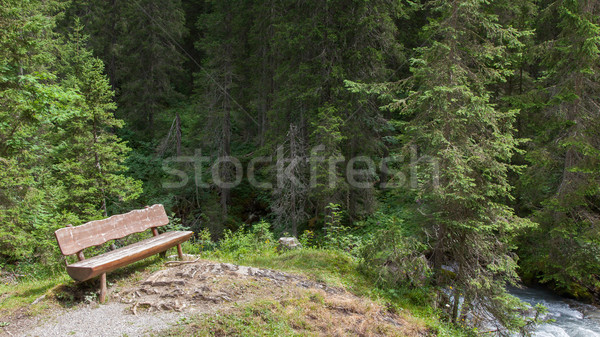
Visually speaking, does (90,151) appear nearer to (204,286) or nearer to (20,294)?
(20,294)

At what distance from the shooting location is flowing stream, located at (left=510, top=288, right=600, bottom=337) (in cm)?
815

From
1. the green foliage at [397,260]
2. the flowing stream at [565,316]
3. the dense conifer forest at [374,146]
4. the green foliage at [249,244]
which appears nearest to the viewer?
the green foliage at [397,260]

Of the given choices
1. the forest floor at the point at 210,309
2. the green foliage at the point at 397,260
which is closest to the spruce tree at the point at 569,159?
the green foliage at the point at 397,260

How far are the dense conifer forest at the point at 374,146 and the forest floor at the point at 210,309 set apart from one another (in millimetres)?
1198

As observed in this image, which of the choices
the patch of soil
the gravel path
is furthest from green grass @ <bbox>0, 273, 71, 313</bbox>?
the patch of soil

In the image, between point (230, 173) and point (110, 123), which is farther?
point (230, 173)

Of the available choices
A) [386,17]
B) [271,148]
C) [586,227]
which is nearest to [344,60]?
[386,17]

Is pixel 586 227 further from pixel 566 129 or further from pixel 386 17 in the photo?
pixel 386 17

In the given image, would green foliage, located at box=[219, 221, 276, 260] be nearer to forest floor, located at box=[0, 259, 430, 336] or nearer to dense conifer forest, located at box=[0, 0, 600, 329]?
dense conifer forest, located at box=[0, 0, 600, 329]

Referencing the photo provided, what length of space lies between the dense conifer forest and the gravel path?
371cm

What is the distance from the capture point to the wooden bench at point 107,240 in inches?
199

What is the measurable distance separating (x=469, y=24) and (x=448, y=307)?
5.52 m

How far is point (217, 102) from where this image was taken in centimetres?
1739

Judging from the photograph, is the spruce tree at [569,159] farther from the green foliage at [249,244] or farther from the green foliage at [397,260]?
the green foliage at [249,244]
